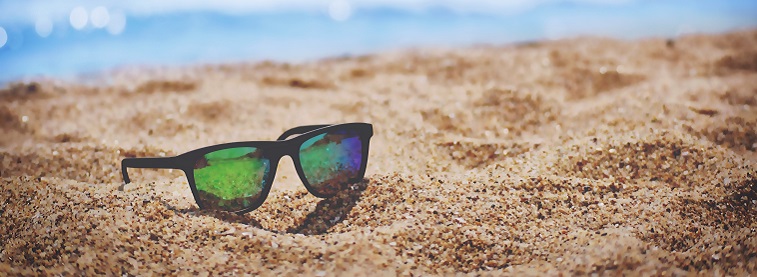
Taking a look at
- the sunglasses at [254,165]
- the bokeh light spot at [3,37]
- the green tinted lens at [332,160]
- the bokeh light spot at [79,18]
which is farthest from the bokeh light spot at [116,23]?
the green tinted lens at [332,160]

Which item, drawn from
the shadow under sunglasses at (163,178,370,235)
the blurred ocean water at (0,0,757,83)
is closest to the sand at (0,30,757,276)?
the shadow under sunglasses at (163,178,370,235)

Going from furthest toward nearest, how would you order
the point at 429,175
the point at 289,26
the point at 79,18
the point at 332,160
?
the point at 289,26 < the point at 79,18 < the point at 429,175 < the point at 332,160

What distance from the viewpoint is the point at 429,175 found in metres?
2.25

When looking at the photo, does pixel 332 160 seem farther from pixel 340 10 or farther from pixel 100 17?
pixel 340 10

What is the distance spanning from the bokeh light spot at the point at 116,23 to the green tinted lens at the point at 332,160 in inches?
245

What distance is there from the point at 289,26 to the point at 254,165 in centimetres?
658

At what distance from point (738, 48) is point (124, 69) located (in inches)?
208

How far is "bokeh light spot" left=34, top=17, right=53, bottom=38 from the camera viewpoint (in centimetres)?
690

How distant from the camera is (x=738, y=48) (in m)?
4.62

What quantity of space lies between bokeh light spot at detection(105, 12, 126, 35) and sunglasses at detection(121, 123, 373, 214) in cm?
609

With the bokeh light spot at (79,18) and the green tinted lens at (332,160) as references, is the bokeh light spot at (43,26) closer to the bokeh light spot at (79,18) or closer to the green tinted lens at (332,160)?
the bokeh light spot at (79,18)

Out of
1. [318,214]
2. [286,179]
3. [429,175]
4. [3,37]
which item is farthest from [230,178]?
[3,37]

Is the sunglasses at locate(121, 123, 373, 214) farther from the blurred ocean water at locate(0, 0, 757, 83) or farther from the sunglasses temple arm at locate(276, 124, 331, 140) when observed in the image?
the blurred ocean water at locate(0, 0, 757, 83)

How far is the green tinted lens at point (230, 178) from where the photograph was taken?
1.97 meters
